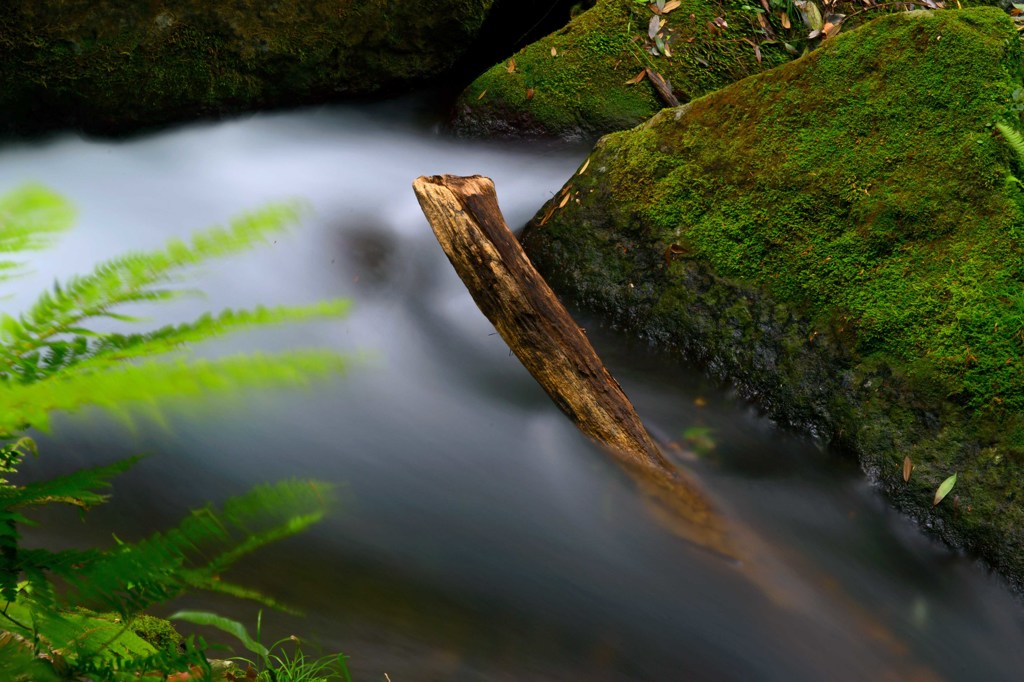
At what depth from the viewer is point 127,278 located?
810 mm

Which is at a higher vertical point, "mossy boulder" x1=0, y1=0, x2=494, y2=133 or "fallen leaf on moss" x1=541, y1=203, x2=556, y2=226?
"mossy boulder" x1=0, y1=0, x2=494, y2=133

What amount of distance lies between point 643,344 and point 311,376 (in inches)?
124

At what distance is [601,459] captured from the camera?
330 centimetres

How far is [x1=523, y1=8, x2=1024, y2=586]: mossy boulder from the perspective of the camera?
3105 millimetres

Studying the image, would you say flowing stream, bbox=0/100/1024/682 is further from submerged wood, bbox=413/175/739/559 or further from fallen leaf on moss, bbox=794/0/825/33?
fallen leaf on moss, bbox=794/0/825/33

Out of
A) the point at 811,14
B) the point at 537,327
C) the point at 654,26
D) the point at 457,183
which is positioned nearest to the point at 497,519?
the point at 537,327

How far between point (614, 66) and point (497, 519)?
336 cm

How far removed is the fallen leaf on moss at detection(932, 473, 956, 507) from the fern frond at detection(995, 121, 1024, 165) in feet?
4.48

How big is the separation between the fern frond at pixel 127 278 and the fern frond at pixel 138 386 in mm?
108

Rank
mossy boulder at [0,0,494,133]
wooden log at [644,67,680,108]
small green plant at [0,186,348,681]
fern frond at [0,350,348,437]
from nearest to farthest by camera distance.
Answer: fern frond at [0,350,348,437], small green plant at [0,186,348,681], mossy boulder at [0,0,494,133], wooden log at [644,67,680,108]

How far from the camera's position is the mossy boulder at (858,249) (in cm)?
311

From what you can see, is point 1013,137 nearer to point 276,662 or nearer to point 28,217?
point 276,662

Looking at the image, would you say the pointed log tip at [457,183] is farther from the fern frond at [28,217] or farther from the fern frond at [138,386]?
the fern frond at [138,386]

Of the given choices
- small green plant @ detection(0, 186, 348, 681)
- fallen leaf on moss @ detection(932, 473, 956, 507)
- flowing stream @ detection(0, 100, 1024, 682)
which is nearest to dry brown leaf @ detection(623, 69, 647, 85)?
flowing stream @ detection(0, 100, 1024, 682)
